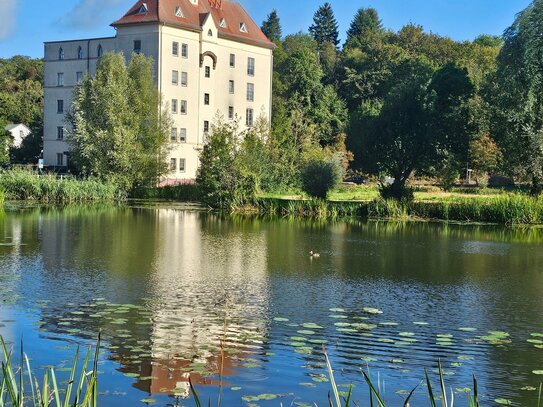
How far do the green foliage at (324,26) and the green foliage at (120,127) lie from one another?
310ft

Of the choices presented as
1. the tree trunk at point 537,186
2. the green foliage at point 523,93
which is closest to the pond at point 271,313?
the green foliage at point 523,93

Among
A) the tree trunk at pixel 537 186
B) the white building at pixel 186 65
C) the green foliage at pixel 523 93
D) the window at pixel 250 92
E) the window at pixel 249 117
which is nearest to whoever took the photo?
the green foliage at pixel 523 93

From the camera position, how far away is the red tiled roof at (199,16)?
75.8 metres

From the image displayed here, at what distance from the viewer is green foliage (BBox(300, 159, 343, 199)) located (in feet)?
163

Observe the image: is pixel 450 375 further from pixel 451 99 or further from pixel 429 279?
pixel 451 99

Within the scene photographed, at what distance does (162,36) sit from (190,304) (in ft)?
204

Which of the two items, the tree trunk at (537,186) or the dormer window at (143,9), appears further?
the dormer window at (143,9)

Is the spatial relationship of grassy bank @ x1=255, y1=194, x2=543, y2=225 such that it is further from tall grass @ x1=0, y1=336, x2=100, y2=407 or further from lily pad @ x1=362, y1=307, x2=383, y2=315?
tall grass @ x1=0, y1=336, x2=100, y2=407

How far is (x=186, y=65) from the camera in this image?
77562 mm

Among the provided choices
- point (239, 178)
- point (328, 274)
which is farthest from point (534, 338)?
point (239, 178)

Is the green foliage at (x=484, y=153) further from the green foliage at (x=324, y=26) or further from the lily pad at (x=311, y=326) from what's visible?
the green foliage at (x=324, y=26)

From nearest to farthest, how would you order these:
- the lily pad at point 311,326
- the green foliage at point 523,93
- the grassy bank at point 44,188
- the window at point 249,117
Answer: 1. the lily pad at point 311,326
2. the green foliage at point 523,93
3. the grassy bank at point 44,188
4. the window at point 249,117

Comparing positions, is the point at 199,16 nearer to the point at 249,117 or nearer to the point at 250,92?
the point at 250,92

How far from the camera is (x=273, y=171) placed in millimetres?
59312
